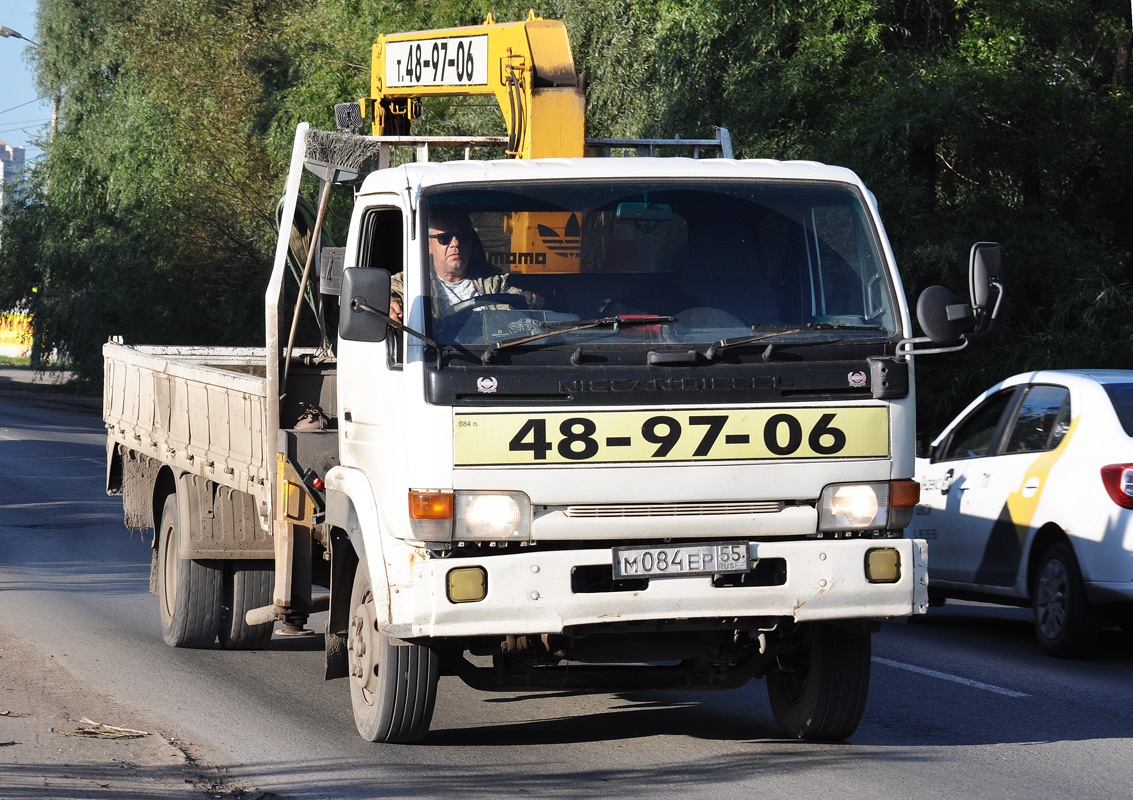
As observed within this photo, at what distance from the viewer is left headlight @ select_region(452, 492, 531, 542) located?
17.5ft

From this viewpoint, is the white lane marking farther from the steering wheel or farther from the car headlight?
the steering wheel

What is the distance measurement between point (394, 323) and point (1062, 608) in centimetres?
492

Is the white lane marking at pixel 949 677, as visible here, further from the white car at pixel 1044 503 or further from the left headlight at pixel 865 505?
the left headlight at pixel 865 505

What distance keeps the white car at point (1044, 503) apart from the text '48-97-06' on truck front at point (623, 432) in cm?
273

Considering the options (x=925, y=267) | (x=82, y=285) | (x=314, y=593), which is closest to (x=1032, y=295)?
(x=925, y=267)

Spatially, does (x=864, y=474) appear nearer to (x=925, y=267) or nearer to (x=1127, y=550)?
(x=1127, y=550)

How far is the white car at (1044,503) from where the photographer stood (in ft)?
27.2

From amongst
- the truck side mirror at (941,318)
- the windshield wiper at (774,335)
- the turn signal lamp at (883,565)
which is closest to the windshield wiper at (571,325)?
the windshield wiper at (774,335)

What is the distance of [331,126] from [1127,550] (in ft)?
66.8

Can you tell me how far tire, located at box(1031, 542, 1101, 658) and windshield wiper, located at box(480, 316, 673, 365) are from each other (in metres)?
4.00

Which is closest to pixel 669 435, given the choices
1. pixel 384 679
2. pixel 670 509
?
pixel 670 509

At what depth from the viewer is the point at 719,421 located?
547 cm

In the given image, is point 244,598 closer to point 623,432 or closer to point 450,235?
point 450,235

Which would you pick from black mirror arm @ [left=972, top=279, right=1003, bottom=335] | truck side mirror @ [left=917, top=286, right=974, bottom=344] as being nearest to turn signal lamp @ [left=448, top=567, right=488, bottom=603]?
truck side mirror @ [left=917, top=286, right=974, bottom=344]
